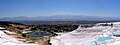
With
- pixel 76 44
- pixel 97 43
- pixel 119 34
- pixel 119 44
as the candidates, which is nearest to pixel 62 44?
pixel 76 44

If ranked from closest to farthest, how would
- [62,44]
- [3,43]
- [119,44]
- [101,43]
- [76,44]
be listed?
[119,44]
[3,43]
[101,43]
[76,44]
[62,44]

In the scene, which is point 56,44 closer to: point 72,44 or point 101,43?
→ point 72,44

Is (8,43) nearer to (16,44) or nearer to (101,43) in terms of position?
(16,44)

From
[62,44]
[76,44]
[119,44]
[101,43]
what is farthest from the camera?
[62,44]

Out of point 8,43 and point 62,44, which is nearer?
point 8,43

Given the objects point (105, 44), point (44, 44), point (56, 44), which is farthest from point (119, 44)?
point (56, 44)

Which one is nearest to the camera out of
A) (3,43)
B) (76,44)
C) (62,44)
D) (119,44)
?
(119,44)

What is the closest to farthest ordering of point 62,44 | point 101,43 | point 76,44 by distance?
point 101,43 < point 76,44 < point 62,44

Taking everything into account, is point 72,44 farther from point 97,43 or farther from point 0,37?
point 0,37

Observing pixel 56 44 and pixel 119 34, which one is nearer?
pixel 119 34
